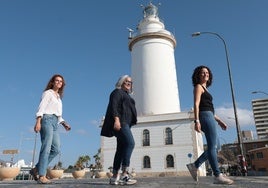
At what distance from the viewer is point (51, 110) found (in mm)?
4766

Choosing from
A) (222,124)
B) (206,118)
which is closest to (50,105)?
(206,118)

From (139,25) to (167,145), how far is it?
641 inches

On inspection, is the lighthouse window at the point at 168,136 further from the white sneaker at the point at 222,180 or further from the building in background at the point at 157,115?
the white sneaker at the point at 222,180

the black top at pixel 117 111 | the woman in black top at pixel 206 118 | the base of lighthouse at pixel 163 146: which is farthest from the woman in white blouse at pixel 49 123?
the base of lighthouse at pixel 163 146

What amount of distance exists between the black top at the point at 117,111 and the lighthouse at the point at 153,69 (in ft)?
80.3

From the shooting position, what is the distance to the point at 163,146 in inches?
1061

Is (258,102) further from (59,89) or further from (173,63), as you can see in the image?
(59,89)

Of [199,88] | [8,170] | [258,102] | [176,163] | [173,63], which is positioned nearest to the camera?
[199,88]

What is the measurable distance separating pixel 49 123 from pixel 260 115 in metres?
127

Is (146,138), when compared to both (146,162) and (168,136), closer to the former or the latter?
(168,136)

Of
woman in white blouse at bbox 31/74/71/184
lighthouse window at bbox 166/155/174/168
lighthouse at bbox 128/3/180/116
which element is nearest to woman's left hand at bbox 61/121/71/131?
woman in white blouse at bbox 31/74/71/184

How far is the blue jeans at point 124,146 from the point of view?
4.36 meters

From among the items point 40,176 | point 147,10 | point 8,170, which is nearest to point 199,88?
point 40,176

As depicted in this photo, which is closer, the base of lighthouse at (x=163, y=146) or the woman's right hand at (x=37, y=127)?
the woman's right hand at (x=37, y=127)
